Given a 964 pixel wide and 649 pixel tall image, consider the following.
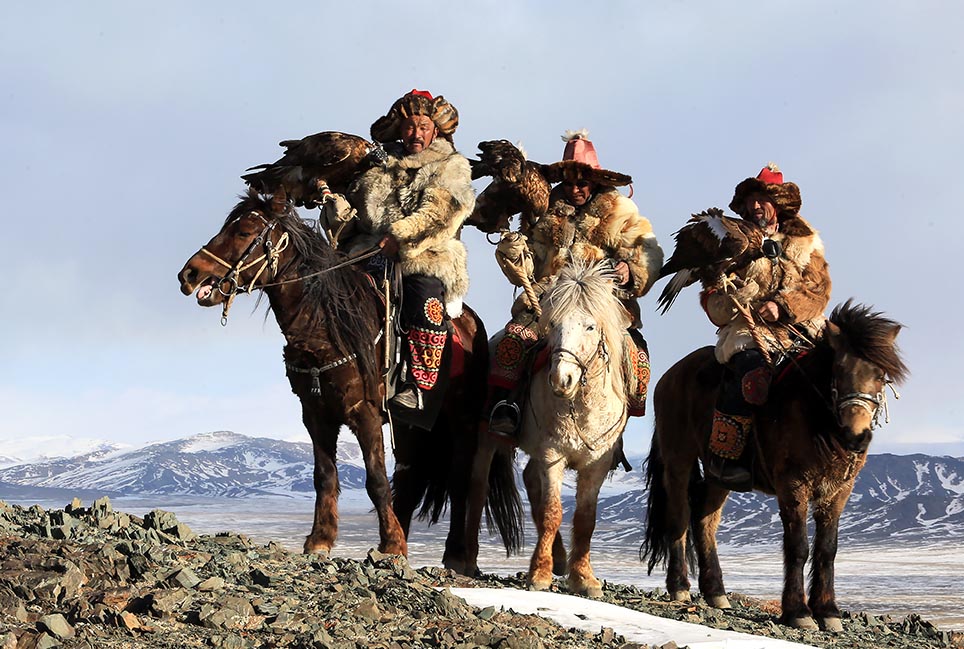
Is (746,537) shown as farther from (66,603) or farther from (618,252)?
(66,603)

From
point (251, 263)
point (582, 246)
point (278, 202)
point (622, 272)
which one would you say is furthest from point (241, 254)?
point (622, 272)

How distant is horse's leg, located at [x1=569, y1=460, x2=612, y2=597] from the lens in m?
8.63

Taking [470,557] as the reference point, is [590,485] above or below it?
above

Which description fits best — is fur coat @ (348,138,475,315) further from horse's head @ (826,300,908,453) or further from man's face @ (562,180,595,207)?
horse's head @ (826,300,908,453)

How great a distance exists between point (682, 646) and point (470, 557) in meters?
2.74

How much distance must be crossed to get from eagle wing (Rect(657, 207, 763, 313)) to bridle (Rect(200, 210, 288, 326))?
335 centimetres

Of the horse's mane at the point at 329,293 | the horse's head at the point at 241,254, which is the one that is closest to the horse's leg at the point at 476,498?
the horse's mane at the point at 329,293

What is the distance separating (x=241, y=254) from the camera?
25.7 ft

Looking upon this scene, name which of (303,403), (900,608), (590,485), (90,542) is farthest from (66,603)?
(900,608)

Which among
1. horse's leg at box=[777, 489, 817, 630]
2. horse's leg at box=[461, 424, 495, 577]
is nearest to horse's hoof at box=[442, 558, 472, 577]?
horse's leg at box=[461, 424, 495, 577]

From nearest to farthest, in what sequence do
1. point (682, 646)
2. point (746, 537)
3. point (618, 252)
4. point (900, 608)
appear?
1. point (682, 646)
2. point (618, 252)
3. point (900, 608)
4. point (746, 537)

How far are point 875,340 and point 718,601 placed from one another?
108 inches

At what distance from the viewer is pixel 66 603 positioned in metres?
5.84

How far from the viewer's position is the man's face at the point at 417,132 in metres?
9.80
